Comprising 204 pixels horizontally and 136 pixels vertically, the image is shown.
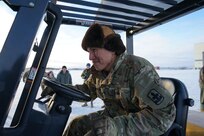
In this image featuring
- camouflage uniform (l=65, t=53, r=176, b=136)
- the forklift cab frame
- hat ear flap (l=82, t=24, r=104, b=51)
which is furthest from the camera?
hat ear flap (l=82, t=24, r=104, b=51)

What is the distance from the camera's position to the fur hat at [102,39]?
197 centimetres

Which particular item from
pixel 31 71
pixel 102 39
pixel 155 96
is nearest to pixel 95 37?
pixel 102 39

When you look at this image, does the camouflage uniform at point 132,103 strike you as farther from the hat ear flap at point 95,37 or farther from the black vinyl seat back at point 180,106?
the black vinyl seat back at point 180,106

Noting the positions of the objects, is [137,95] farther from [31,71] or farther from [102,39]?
[31,71]

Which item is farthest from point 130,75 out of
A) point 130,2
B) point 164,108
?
point 130,2

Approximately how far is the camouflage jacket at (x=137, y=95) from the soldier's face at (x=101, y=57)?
0.05 m

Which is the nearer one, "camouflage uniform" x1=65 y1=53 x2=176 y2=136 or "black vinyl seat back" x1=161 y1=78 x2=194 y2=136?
"camouflage uniform" x1=65 y1=53 x2=176 y2=136

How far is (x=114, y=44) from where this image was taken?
200cm

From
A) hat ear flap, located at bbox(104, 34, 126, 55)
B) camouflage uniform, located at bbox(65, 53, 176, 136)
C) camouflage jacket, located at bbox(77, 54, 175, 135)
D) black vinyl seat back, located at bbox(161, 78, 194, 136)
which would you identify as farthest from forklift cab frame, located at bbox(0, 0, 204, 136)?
black vinyl seat back, located at bbox(161, 78, 194, 136)

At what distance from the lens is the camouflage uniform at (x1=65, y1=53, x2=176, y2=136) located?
1.68 metres

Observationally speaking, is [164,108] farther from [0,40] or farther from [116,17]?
[116,17]

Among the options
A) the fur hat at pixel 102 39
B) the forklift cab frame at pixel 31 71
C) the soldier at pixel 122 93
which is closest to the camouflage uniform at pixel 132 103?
the soldier at pixel 122 93

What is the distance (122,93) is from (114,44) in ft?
1.11

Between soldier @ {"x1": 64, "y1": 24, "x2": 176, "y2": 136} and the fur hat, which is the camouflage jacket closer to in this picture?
soldier @ {"x1": 64, "y1": 24, "x2": 176, "y2": 136}
